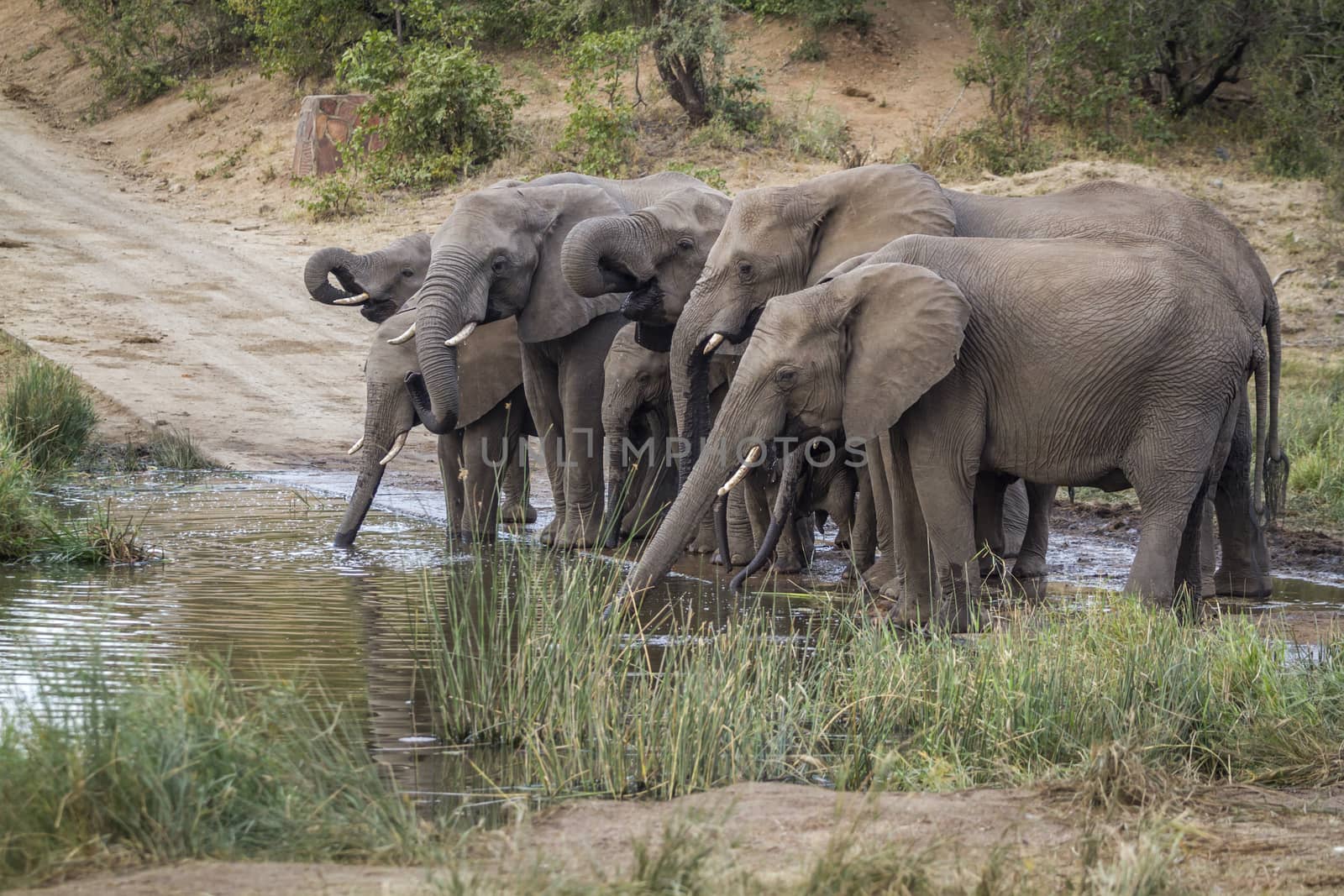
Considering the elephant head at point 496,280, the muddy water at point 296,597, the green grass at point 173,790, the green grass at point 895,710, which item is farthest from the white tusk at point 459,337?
the green grass at point 173,790

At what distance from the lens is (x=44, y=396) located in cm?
1180

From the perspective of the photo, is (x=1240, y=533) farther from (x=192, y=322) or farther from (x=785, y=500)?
(x=192, y=322)

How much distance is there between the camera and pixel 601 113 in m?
20.2

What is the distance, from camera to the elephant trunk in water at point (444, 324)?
923cm

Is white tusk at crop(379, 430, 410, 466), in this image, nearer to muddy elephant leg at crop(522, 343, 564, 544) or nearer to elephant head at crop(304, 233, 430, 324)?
muddy elephant leg at crop(522, 343, 564, 544)

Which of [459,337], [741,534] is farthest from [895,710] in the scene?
[459,337]

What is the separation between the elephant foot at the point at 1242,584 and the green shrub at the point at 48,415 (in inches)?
292

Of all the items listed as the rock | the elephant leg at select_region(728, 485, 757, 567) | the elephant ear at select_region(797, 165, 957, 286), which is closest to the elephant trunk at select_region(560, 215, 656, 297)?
the elephant ear at select_region(797, 165, 957, 286)

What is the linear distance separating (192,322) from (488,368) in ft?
24.0

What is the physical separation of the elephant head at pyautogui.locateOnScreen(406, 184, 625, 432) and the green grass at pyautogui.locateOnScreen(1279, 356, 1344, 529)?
4.57 meters

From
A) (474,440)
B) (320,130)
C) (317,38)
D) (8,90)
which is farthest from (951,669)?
(8,90)

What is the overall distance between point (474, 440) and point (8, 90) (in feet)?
78.8

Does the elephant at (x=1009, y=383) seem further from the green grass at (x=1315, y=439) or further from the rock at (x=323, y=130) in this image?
the rock at (x=323, y=130)

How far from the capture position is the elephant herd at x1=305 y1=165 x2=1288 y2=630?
718cm
